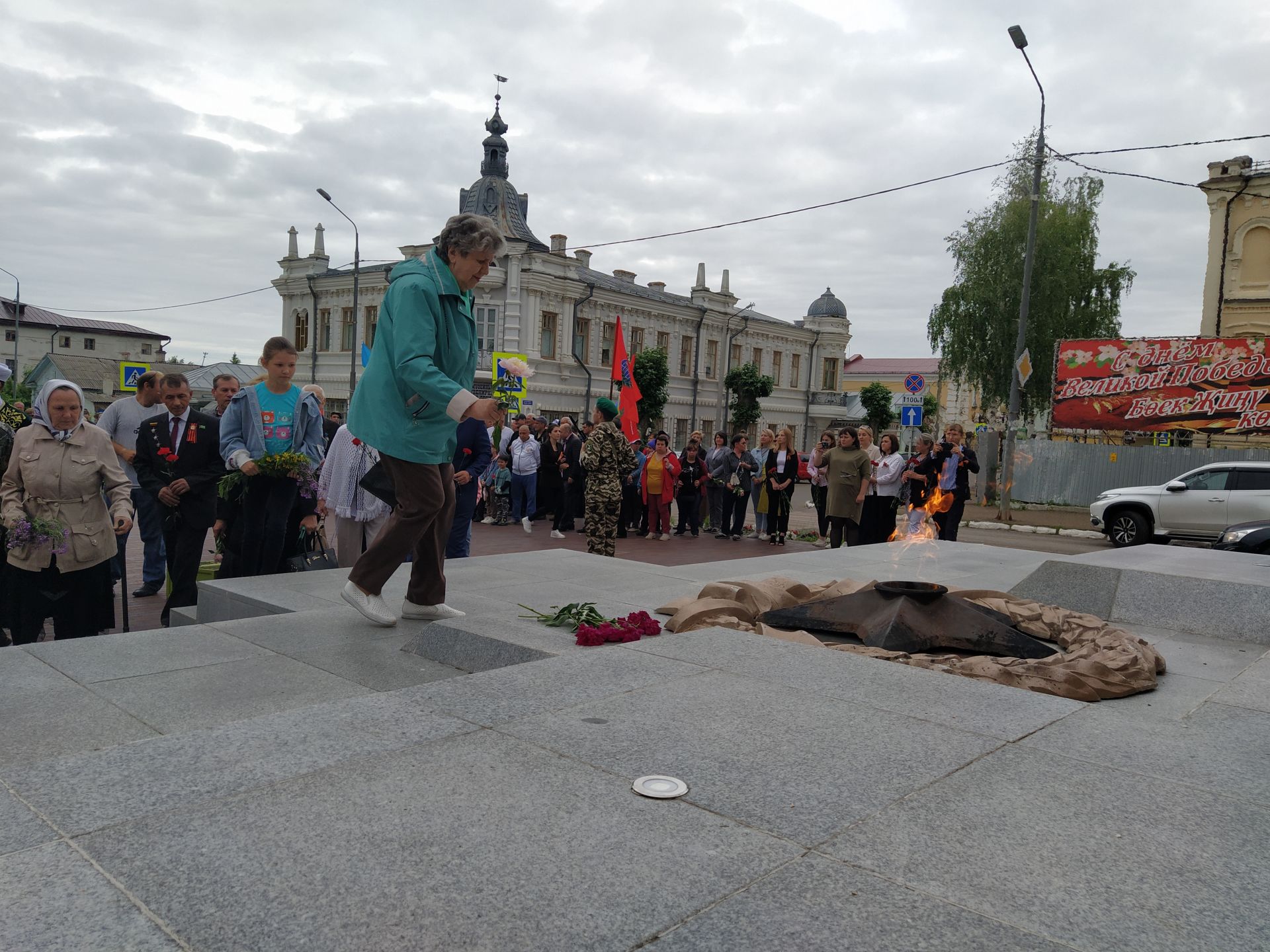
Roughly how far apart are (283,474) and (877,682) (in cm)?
442

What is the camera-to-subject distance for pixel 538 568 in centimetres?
→ 704

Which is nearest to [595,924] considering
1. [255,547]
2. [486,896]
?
[486,896]

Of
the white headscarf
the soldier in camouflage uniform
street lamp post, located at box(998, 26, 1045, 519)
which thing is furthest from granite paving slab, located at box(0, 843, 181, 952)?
street lamp post, located at box(998, 26, 1045, 519)

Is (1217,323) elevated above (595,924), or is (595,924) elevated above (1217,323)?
(1217,323)

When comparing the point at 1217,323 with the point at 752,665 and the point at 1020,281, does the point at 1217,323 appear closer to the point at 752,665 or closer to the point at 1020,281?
the point at 1020,281

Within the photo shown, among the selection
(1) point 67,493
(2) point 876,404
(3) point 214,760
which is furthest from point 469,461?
(2) point 876,404

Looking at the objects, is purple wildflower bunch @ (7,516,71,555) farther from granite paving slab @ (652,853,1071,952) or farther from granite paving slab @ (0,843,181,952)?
granite paving slab @ (652,853,1071,952)

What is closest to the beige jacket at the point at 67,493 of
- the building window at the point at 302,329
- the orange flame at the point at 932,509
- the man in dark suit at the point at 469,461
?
the man in dark suit at the point at 469,461

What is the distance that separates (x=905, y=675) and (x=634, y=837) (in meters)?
1.90

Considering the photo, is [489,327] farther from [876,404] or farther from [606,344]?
[876,404]

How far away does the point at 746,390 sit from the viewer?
2073 inches

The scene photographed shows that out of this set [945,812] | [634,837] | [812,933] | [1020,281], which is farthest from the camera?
[1020,281]

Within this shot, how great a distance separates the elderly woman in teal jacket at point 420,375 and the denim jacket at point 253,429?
2.14 metres

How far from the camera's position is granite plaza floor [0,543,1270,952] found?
1900mm
